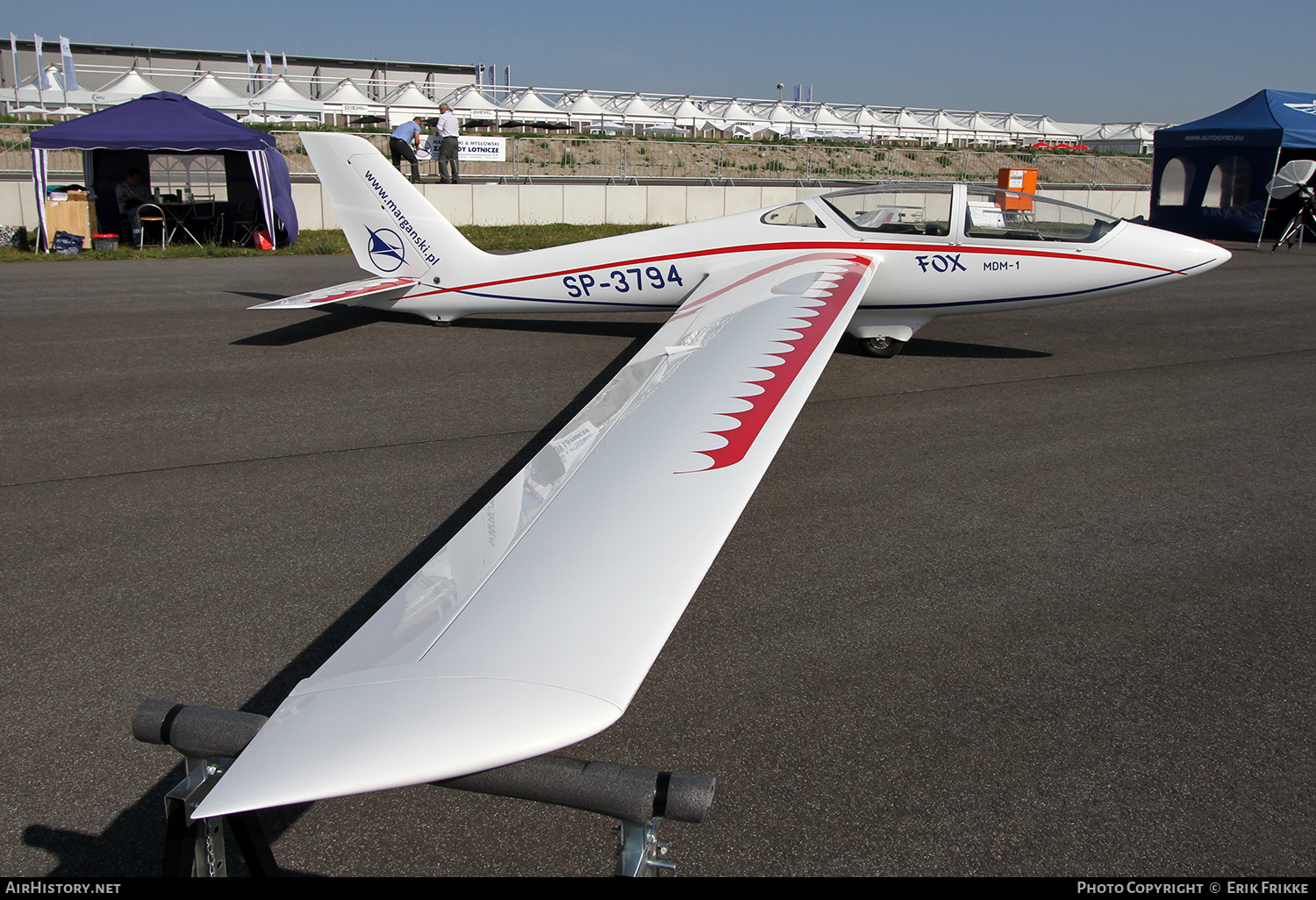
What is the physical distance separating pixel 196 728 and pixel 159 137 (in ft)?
54.1

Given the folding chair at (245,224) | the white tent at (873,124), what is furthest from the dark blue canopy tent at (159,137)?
the white tent at (873,124)

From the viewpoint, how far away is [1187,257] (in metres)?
8.20

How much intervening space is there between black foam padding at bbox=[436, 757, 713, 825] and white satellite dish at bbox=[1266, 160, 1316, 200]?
24108 millimetres

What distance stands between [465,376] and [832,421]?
3.37 m

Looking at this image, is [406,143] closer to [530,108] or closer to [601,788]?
[601,788]

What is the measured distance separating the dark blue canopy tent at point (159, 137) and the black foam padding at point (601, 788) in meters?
16.6

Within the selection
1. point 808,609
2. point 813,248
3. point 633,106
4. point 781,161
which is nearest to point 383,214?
point 813,248

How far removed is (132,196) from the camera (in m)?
17.0

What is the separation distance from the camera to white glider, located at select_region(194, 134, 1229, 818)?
1589mm

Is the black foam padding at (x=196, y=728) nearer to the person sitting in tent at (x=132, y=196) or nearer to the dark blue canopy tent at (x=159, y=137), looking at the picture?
the dark blue canopy tent at (x=159, y=137)

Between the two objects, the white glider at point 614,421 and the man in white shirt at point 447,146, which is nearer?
the white glider at point 614,421

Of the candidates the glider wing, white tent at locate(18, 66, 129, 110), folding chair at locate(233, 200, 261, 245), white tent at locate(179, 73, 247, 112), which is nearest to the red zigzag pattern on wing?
the glider wing

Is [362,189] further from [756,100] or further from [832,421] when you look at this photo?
[756,100]

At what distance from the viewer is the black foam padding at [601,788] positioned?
4.78 ft
